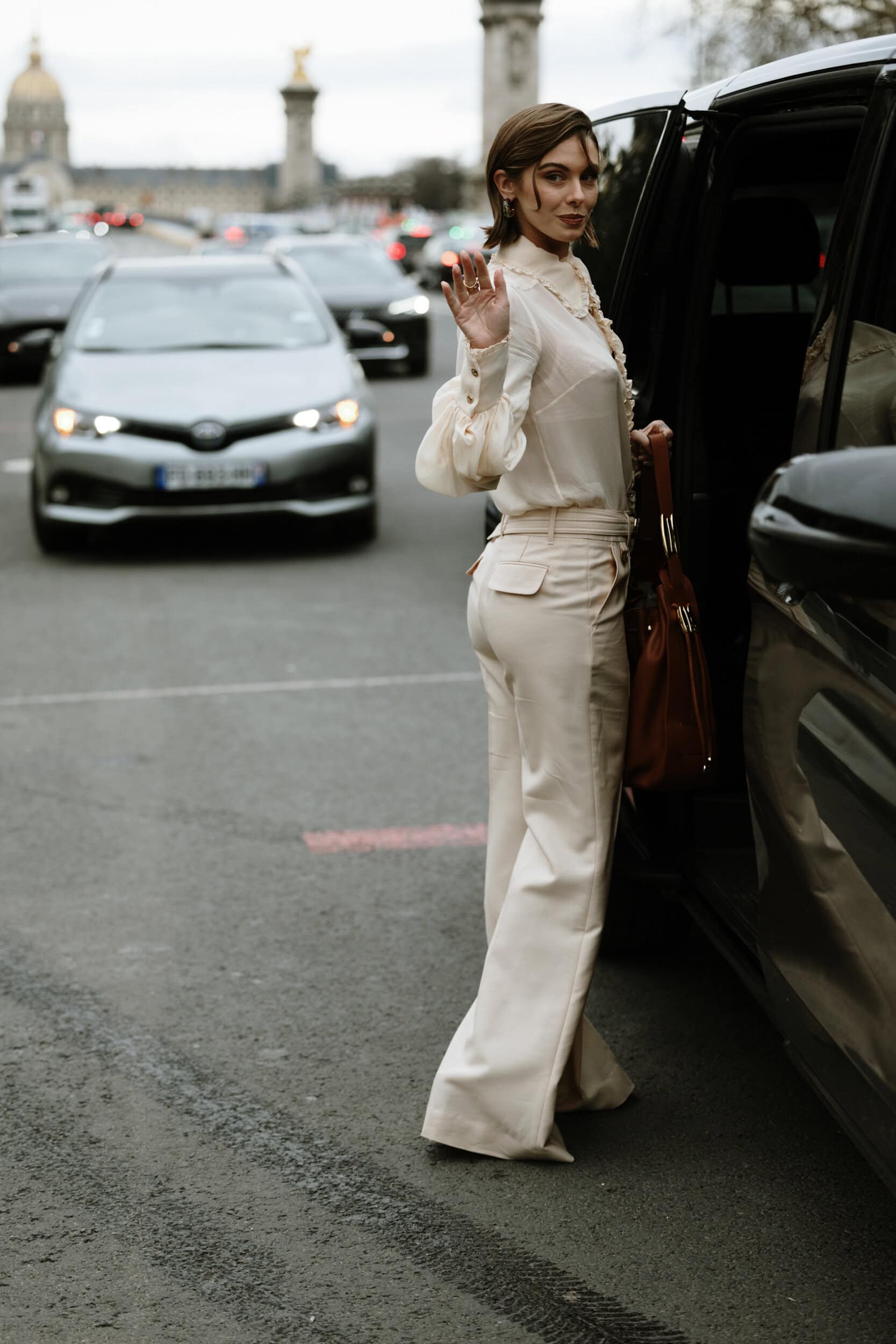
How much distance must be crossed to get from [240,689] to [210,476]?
2.77 m

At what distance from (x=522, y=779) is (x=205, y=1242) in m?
0.95

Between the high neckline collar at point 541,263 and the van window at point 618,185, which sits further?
the van window at point 618,185

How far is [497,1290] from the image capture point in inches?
111

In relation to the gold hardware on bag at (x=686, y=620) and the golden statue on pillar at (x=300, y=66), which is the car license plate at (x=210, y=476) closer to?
the gold hardware on bag at (x=686, y=620)

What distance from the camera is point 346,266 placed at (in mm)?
20891

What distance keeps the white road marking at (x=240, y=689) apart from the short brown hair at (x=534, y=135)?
4.21 meters

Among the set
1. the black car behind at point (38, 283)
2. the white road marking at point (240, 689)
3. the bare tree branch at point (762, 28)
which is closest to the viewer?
the white road marking at point (240, 689)

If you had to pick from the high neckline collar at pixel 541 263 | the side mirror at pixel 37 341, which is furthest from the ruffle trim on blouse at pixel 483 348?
the side mirror at pixel 37 341

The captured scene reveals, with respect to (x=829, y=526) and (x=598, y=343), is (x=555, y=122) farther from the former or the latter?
(x=829, y=526)

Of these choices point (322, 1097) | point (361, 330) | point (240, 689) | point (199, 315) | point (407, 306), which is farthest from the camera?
point (407, 306)

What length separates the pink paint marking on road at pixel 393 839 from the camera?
514 centimetres

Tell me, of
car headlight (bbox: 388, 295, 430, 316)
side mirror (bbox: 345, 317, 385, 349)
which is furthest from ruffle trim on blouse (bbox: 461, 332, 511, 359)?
car headlight (bbox: 388, 295, 430, 316)

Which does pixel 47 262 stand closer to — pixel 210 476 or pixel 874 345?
pixel 210 476

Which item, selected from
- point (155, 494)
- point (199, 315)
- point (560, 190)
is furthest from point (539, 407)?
point (199, 315)
